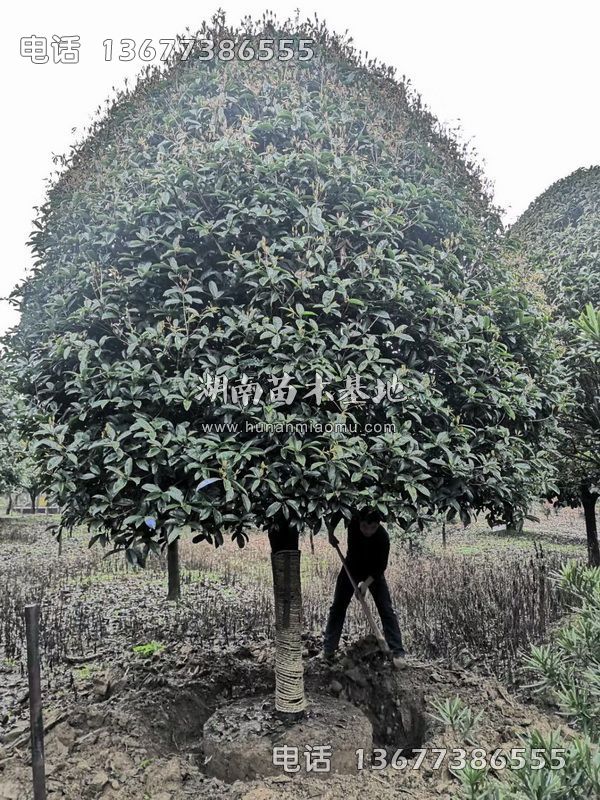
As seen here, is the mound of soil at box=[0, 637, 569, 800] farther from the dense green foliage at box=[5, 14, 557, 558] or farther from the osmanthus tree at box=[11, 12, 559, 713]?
the dense green foliage at box=[5, 14, 557, 558]

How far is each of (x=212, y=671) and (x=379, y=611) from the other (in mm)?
1540

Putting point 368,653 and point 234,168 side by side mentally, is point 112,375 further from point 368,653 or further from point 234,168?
point 368,653

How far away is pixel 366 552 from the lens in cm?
520

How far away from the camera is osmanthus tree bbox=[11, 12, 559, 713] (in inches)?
122

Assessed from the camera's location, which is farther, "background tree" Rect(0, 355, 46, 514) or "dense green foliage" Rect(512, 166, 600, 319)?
"dense green foliage" Rect(512, 166, 600, 319)

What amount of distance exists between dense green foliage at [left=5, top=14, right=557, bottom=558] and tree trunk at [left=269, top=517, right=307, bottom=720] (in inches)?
28.4

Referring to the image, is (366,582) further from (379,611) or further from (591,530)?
(591,530)

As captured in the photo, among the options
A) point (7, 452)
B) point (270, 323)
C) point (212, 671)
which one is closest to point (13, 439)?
point (7, 452)

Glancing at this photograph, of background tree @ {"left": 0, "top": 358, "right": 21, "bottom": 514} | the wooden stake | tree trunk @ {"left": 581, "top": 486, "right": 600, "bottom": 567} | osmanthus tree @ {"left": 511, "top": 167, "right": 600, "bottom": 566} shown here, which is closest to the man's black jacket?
osmanthus tree @ {"left": 511, "top": 167, "right": 600, "bottom": 566}

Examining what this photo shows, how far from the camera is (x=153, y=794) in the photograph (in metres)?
3.34

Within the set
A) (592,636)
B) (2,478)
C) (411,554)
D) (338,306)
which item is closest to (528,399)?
(338,306)

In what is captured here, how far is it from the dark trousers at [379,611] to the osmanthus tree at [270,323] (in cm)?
127

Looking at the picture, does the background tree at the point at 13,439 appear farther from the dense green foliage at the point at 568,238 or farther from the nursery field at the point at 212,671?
the dense green foliage at the point at 568,238

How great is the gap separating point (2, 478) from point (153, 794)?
16115 mm
